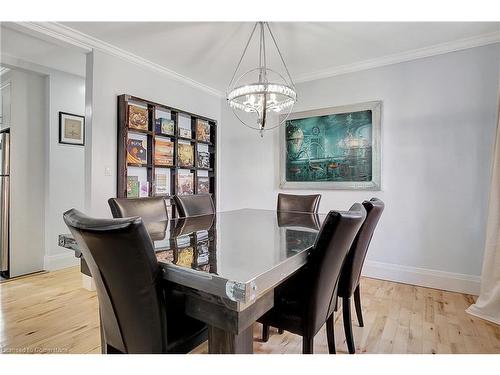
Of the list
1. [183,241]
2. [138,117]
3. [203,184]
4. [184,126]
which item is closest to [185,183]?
[203,184]

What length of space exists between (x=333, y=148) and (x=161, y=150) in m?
2.07

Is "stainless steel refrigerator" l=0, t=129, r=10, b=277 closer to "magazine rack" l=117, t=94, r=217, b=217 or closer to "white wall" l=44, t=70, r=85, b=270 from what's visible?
"white wall" l=44, t=70, r=85, b=270

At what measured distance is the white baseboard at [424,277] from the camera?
2.58 m

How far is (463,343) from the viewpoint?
1.74 metres

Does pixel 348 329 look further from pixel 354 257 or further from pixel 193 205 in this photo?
pixel 193 205

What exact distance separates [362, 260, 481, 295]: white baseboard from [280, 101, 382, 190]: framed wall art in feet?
2.93

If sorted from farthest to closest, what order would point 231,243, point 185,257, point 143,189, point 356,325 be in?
point 143,189 < point 356,325 < point 231,243 < point 185,257

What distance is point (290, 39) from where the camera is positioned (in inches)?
102

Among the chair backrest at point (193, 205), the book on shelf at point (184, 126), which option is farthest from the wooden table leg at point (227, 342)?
the book on shelf at point (184, 126)

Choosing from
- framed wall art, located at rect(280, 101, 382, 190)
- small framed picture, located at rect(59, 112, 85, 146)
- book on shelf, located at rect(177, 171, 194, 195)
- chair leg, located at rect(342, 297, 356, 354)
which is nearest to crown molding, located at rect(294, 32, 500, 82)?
framed wall art, located at rect(280, 101, 382, 190)

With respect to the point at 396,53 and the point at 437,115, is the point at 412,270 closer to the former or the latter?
the point at 437,115

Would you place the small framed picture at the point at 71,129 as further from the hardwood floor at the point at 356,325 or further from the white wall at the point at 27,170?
the hardwood floor at the point at 356,325
